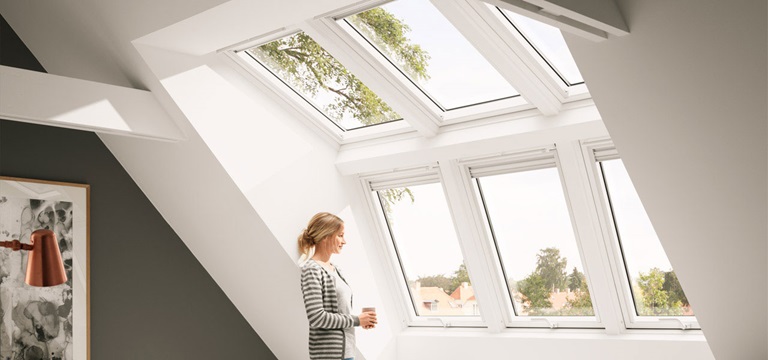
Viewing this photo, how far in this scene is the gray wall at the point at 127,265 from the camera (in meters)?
4.48

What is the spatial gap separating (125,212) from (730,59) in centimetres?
396

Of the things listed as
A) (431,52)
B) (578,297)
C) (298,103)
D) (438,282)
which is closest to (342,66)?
(298,103)

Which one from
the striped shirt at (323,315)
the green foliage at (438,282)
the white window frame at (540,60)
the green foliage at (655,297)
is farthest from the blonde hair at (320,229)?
the green foliage at (655,297)

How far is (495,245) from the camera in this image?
16.4 feet

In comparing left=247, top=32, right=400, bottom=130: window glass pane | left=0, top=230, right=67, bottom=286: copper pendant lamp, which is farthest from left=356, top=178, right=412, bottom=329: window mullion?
left=0, top=230, right=67, bottom=286: copper pendant lamp

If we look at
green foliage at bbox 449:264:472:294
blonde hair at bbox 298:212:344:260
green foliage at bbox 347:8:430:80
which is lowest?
green foliage at bbox 449:264:472:294

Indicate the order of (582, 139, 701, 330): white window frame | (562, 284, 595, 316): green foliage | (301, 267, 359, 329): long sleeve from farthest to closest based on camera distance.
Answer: (562, 284, 595, 316): green foliage < (582, 139, 701, 330): white window frame < (301, 267, 359, 329): long sleeve

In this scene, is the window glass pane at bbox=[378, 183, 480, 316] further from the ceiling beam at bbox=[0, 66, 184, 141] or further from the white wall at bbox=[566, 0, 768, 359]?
the white wall at bbox=[566, 0, 768, 359]

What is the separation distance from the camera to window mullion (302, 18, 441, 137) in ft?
13.0

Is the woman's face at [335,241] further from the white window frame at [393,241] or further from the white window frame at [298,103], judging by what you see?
the white window frame at [393,241]

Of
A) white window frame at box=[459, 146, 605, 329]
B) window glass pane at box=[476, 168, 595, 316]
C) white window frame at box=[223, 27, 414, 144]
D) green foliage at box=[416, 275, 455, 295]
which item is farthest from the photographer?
green foliage at box=[416, 275, 455, 295]

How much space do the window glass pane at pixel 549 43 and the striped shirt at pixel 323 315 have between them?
1.65m

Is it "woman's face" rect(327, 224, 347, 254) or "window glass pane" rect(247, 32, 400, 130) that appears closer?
"woman's face" rect(327, 224, 347, 254)

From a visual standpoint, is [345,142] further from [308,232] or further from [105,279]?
[105,279]
